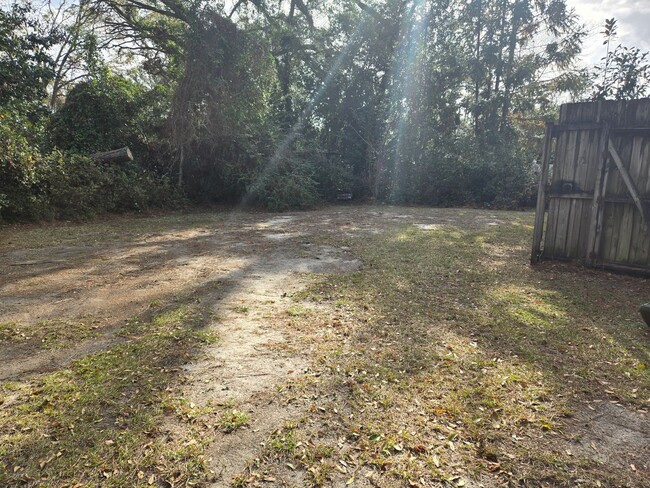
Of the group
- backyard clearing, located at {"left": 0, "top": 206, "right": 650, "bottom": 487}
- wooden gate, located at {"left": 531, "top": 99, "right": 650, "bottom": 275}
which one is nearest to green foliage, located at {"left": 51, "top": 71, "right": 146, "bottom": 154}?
backyard clearing, located at {"left": 0, "top": 206, "right": 650, "bottom": 487}

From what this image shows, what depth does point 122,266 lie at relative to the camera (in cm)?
505

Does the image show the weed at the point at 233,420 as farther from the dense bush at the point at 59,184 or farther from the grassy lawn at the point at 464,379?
the dense bush at the point at 59,184

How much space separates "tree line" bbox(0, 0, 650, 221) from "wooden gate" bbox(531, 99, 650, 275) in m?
1.78

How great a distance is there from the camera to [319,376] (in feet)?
8.11

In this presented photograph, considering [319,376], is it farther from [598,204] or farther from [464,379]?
[598,204]

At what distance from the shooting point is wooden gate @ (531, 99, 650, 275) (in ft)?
15.5

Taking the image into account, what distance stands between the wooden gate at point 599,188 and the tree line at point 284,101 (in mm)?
1780

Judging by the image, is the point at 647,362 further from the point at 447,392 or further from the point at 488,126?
the point at 488,126

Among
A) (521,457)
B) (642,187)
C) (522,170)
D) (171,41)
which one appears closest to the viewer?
(521,457)

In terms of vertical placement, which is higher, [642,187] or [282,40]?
[282,40]

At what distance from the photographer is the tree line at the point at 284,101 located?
10.4 meters

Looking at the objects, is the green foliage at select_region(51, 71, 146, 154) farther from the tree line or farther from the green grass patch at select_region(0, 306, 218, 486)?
the green grass patch at select_region(0, 306, 218, 486)

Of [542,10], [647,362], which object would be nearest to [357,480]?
[647,362]

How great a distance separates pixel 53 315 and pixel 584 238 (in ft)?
20.2
